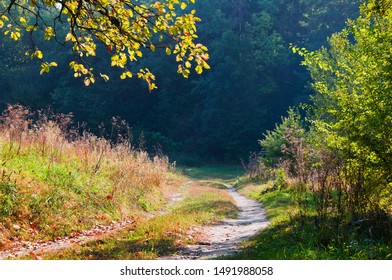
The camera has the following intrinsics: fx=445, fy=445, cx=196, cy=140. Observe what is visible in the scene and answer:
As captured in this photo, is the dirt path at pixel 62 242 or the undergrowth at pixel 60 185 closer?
the dirt path at pixel 62 242

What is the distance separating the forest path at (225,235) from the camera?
8438 mm

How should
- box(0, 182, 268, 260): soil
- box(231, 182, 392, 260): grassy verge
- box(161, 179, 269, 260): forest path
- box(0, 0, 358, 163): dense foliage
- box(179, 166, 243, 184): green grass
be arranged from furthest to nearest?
box(0, 0, 358, 163): dense foliage, box(179, 166, 243, 184): green grass, box(161, 179, 269, 260): forest path, box(0, 182, 268, 260): soil, box(231, 182, 392, 260): grassy verge

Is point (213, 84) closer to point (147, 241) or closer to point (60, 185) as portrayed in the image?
point (60, 185)

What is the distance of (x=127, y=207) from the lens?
44.7 ft

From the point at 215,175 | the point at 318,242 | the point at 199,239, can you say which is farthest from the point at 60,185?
the point at 215,175

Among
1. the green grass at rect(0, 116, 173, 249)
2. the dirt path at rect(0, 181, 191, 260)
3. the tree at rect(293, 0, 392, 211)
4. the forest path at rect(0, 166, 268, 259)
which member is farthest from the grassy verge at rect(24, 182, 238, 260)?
the tree at rect(293, 0, 392, 211)

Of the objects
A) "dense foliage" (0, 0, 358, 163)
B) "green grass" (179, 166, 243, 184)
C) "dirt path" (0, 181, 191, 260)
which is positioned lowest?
"green grass" (179, 166, 243, 184)

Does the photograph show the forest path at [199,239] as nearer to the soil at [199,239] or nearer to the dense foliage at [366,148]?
the soil at [199,239]

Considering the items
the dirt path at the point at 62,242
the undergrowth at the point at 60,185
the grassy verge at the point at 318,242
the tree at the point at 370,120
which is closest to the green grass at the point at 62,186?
the undergrowth at the point at 60,185

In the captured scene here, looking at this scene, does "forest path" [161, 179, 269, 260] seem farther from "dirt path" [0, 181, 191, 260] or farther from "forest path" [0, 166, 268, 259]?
"dirt path" [0, 181, 191, 260]

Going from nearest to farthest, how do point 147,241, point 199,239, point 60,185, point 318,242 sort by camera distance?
point 318,242
point 147,241
point 199,239
point 60,185

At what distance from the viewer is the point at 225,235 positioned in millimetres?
10953

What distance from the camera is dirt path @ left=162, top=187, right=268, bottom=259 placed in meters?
8.46

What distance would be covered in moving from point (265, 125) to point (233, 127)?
4.39 m
